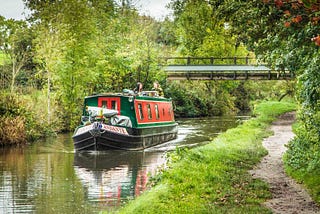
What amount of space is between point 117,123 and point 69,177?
23.3 ft

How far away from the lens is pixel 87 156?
21438 mm

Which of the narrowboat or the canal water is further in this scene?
the narrowboat

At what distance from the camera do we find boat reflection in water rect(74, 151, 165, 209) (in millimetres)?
13367

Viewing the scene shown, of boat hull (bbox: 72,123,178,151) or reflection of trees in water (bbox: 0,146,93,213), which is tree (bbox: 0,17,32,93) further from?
reflection of trees in water (bbox: 0,146,93,213)

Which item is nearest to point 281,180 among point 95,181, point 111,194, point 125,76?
point 111,194

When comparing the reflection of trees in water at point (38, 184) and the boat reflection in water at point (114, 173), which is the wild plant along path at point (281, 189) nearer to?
the boat reflection in water at point (114, 173)

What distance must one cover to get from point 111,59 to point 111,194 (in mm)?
23364

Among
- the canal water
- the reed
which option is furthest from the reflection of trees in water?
the reed

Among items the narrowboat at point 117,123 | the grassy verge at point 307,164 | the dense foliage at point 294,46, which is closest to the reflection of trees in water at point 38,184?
the narrowboat at point 117,123

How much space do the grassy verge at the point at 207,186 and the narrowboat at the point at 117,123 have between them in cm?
712

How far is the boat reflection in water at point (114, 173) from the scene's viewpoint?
13.4 m

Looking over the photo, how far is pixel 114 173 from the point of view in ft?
56.4

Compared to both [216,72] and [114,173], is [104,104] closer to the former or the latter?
[114,173]

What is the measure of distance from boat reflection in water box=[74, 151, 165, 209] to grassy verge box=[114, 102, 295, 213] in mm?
1305
